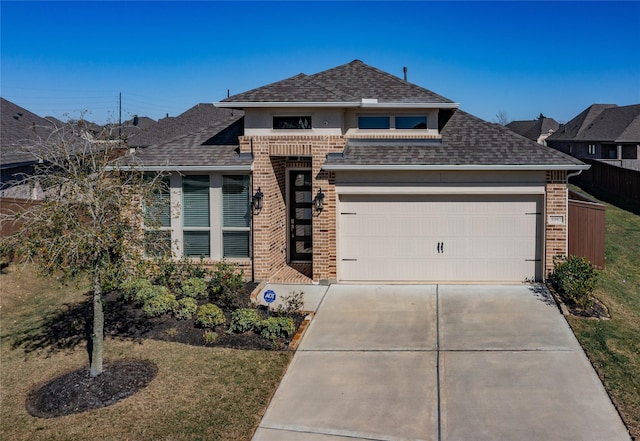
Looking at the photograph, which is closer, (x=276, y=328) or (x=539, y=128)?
(x=276, y=328)

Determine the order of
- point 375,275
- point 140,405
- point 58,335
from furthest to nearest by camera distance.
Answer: point 375,275
point 58,335
point 140,405

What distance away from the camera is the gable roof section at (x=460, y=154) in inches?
484

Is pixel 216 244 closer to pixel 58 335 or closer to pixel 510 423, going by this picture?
pixel 58 335

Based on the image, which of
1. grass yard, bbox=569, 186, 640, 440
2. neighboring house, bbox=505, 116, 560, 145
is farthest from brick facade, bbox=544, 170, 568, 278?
neighboring house, bbox=505, 116, 560, 145

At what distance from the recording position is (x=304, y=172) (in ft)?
48.4

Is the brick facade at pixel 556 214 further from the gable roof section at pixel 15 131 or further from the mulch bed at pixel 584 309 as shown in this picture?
the gable roof section at pixel 15 131

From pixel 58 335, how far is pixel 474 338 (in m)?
Result: 7.52

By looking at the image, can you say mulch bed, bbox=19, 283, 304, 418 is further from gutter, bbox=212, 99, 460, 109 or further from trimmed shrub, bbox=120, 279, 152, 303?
gutter, bbox=212, 99, 460, 109

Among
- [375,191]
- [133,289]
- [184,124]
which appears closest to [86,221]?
[133,289]

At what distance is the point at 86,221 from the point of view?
25.5ft

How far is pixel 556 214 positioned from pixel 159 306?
8.56m

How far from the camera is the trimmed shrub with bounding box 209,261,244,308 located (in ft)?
37.5

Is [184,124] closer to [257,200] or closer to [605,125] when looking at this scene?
[257,200]

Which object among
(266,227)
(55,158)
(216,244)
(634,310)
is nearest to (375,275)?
(266,227)
